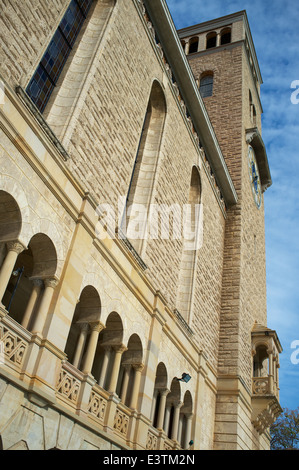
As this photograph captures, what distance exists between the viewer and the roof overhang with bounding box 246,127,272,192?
25712 mm

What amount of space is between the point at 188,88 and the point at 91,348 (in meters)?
11.4

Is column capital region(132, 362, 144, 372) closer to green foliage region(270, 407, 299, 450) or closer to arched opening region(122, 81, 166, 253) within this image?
arched opening region(122, 81, 166, 253)

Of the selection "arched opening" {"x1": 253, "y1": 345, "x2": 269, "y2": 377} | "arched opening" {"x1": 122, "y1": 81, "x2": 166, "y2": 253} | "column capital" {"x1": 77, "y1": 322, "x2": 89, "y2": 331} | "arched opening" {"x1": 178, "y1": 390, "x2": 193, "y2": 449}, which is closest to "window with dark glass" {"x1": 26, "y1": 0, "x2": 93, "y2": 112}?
"arched opening" {"x1": 122, "y1": 81, "x2": 166, "y2": 253}

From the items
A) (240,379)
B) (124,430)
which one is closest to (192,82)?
(240,379)

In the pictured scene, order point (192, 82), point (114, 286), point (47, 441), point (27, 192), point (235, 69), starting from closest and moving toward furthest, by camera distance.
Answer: point (47, 441), point (27, 192), point (114, 286), point (192, 82), point (235, 69)

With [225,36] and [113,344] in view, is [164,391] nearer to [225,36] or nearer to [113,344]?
[113,344]

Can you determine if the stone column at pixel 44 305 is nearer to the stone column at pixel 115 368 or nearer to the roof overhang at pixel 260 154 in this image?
the stone column at pixel 115 368

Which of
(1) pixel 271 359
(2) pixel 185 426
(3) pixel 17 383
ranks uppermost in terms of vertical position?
(1) pixel 271 359

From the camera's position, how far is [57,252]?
8.85 meters

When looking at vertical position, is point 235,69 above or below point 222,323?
above

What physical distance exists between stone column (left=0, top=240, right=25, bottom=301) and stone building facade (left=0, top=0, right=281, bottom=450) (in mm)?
21

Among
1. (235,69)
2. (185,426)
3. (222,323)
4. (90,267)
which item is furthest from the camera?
(235,69)

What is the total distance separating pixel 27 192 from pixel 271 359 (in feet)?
48.6

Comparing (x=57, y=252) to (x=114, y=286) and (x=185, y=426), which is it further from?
(x=185, y=426)
